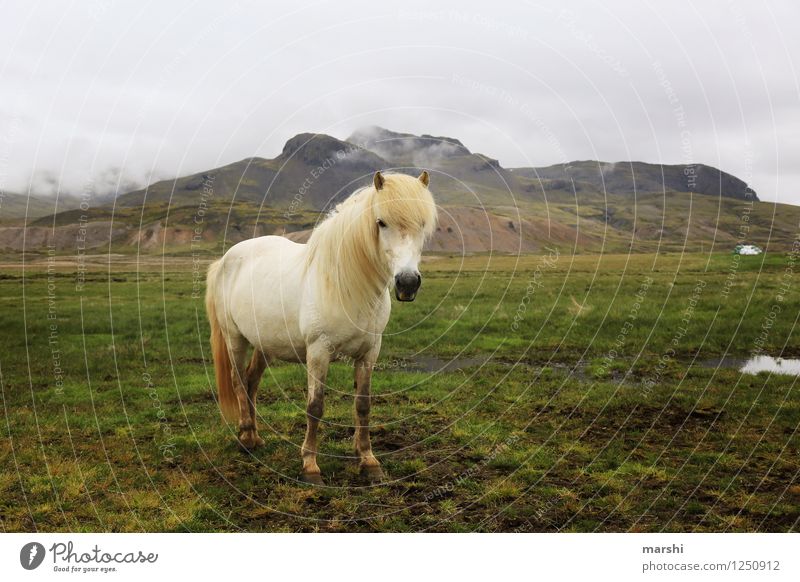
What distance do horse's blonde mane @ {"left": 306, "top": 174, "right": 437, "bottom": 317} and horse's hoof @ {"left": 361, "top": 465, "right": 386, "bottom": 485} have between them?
2.13 metres

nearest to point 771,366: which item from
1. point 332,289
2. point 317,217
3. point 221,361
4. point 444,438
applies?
point 444,438

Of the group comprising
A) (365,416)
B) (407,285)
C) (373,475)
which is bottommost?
(373,475)

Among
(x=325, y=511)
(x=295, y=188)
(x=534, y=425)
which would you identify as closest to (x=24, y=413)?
(x=325, y=511)

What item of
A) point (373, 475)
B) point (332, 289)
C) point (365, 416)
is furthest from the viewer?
point (365, 416)

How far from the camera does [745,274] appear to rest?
3212 cm

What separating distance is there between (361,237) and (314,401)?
2199 millimetres

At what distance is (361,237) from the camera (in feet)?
19.6

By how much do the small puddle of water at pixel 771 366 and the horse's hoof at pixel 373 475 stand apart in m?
9.35

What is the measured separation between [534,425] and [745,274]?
30730 mm

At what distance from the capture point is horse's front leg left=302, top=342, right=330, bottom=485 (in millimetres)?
6379

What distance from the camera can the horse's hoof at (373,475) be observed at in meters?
6.59

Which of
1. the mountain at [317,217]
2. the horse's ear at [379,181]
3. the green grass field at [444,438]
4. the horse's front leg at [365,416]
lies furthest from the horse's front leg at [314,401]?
the mountain at [317,217]

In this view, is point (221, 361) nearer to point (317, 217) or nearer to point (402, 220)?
point (402, 220)
